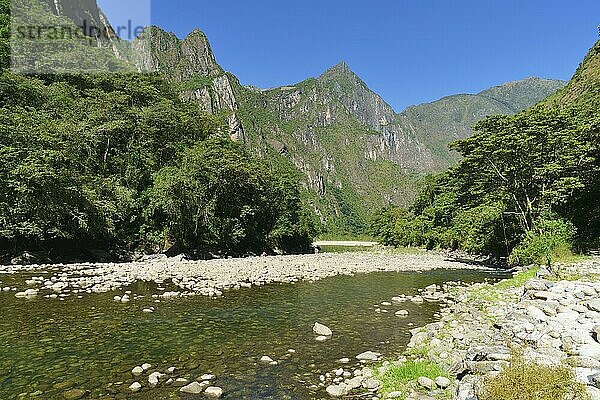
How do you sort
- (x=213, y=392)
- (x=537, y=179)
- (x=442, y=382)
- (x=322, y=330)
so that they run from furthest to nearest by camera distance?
1. (x=537, y=179)
2. (x=322, y=330)
3. (x=213, y=392)
4. (x=442, y=382)

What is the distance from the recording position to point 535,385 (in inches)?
186

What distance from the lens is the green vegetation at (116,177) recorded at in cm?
2892

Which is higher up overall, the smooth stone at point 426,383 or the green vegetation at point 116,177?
the green vegetation at point 116,177

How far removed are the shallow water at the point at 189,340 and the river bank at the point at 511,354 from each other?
125 cm

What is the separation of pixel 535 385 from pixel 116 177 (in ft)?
130

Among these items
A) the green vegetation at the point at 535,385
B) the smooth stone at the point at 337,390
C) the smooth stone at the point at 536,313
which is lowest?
the smooth stone at the point at 337,390

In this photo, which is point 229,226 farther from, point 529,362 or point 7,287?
point 529,362

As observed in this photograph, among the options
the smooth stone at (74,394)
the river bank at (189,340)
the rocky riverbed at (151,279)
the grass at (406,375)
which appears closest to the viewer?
the smooth stone at (74,394)

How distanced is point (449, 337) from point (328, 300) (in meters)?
7.72

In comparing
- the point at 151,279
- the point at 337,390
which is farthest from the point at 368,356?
the point at 151,279

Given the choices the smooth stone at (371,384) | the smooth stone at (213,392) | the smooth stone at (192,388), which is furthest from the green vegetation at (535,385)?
the smooth stone at (192,388)

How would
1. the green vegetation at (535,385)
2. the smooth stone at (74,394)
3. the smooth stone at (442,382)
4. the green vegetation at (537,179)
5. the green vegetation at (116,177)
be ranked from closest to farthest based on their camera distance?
1. the green vegetation at (535,385)
2. the smooth stone at (442,382)
3. the smooth stone at (74,394)
4. the green vegetation at (537,179)
5. the green vegetation at (116,177)

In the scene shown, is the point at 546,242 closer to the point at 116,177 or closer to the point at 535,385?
the point at 535,385

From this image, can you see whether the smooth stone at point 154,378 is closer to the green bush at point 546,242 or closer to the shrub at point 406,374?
the shrub at point 406,374
